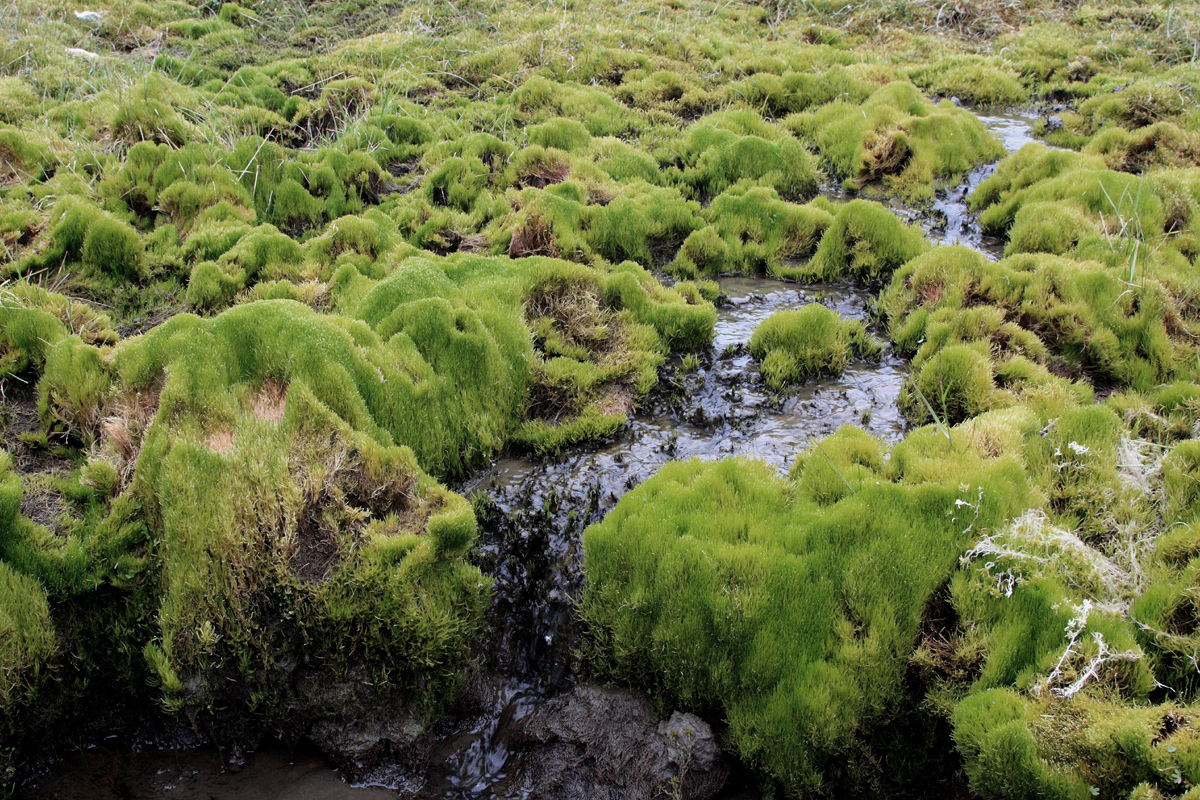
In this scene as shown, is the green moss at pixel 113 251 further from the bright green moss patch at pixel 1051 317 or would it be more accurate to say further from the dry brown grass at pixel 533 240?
the bright green moss patch at pixel 1051 317

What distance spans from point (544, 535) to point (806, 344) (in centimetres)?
356

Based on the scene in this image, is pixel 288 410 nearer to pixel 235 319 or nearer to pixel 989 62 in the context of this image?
pixel 235 319

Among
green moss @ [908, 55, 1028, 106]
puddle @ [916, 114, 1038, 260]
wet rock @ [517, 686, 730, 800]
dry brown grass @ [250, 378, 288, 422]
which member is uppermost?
green moss @ [908, 55, 1028, 106]

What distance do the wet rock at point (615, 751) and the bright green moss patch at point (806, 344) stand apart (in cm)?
366

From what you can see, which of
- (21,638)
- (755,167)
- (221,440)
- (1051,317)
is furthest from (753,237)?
(21,638)

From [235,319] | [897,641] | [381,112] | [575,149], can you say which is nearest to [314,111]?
[381,112]

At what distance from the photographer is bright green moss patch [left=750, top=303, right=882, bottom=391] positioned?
7.34 m

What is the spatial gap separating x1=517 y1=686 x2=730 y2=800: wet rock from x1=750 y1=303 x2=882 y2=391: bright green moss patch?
3.66 metres

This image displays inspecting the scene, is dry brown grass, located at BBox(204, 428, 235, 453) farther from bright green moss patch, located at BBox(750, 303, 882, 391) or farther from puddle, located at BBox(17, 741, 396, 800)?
bright green moss patch, located at BBox(750, 303, 882, 391)

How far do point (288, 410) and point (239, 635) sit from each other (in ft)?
5.27

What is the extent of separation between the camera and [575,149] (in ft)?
35.8

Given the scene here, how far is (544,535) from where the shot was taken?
18.9 feet

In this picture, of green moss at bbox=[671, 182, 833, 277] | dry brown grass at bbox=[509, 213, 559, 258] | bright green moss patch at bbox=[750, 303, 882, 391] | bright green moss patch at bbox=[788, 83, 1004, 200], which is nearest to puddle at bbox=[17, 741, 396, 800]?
bright green moss patch at bbox=[750, 303, 882, 391]

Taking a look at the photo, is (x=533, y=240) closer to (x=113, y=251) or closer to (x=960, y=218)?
(x=113, y=251)
